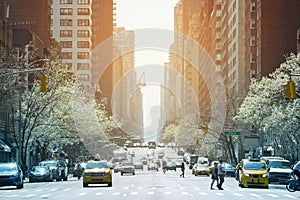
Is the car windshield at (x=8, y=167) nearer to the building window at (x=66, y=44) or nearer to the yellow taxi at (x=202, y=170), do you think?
the yellow taxi at (x=202, y=170)

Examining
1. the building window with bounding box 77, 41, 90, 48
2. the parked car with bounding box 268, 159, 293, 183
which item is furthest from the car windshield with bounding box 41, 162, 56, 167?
the building window with bounding box 77, 41, 90, 48

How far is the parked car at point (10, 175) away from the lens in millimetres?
45812

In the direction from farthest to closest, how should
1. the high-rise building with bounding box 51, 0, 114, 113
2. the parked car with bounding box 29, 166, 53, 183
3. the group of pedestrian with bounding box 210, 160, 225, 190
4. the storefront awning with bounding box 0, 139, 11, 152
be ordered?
the high-rise building with bounding box 51, 0, 114, 113, the storefront awning with bounding box 0, 139, 11, 152, the parked car with bounding box 29, 166, 53, 183, the group of pedestrian with bounding box 210, 160, 225, 190

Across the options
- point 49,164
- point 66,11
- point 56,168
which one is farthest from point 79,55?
point 49,164

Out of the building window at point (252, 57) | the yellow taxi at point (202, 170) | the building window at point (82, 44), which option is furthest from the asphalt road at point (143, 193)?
the building window at point (82, 44)

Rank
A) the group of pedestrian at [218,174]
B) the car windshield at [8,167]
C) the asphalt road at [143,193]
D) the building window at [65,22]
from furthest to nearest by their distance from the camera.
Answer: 1. the building window at [65,22]
2. the car windshield at [8,167]
3. the group of pedestrian at [218,174]
4. the asphalt road at [143,193]

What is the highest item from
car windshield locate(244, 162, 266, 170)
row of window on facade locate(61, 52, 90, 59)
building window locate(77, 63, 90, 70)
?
row of window on facade locate(61, 52, 90, 59)

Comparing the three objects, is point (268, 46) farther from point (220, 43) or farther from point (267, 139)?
point (220, 43)

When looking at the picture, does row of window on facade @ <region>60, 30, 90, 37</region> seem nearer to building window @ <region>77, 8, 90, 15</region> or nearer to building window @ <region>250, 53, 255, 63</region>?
building window @ <region>77, 8, 90, 15</region>

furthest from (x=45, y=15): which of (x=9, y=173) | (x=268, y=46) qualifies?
(x=9, y=173)

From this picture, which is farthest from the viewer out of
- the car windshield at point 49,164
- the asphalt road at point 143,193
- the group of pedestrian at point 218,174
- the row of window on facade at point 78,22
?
the row of window on facade at point 78,22

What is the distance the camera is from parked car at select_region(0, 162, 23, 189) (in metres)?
45.8

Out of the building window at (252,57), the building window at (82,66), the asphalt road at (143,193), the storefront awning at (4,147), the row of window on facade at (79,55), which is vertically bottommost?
the asphalt road at (143,193)

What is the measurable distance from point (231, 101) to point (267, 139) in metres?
10.9
